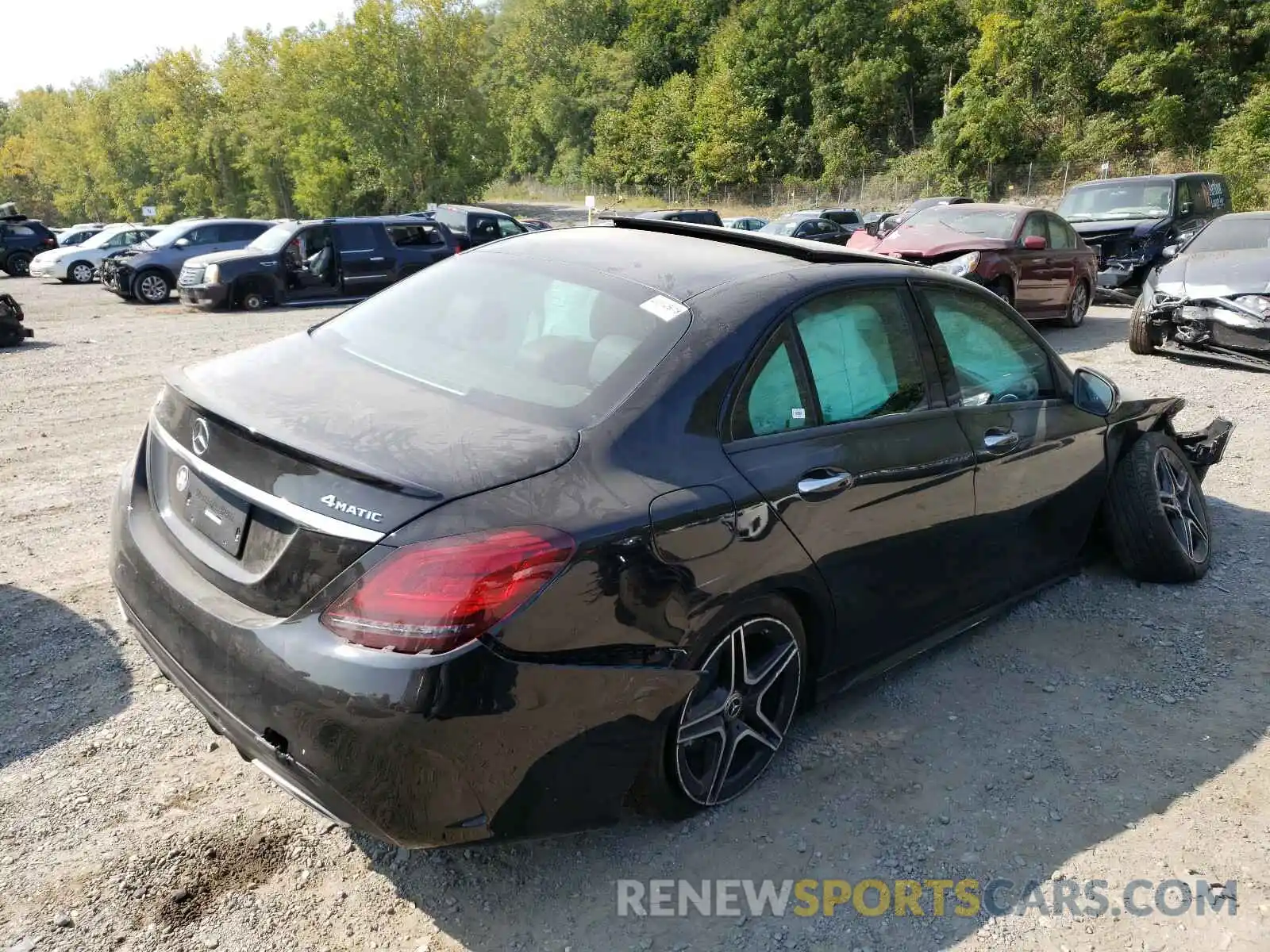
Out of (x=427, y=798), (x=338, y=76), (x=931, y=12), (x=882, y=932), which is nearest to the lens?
(x=427, y=798)

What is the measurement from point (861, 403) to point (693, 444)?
33.9 inches

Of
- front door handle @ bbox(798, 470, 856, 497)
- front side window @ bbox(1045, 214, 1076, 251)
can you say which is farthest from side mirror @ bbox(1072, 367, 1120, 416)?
front side window @ bbox(1045, 214, 1076, 251)

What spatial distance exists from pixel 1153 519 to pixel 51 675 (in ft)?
15.6

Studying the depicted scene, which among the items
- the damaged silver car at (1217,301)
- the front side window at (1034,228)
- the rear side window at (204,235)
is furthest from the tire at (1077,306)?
the rear side window at (204,235)

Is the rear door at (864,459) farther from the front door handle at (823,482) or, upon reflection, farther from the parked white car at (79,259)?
the parked white car at (79,259)

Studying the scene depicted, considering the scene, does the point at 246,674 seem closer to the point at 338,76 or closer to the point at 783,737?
the point at 783,737

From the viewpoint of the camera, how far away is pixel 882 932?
2486 millimetres

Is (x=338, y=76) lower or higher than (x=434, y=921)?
higher

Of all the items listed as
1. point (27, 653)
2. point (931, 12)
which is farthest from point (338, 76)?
point (27, 653)

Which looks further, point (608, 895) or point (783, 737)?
point (783, 737)

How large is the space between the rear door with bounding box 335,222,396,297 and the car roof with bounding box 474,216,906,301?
1425cm

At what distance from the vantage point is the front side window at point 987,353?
359 centimetres

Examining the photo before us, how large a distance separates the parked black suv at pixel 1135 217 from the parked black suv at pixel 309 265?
1145cm

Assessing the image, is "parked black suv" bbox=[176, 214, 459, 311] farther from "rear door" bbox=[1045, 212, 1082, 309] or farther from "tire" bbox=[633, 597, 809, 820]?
"tire" bbox=[633, 597, 809, 820]
